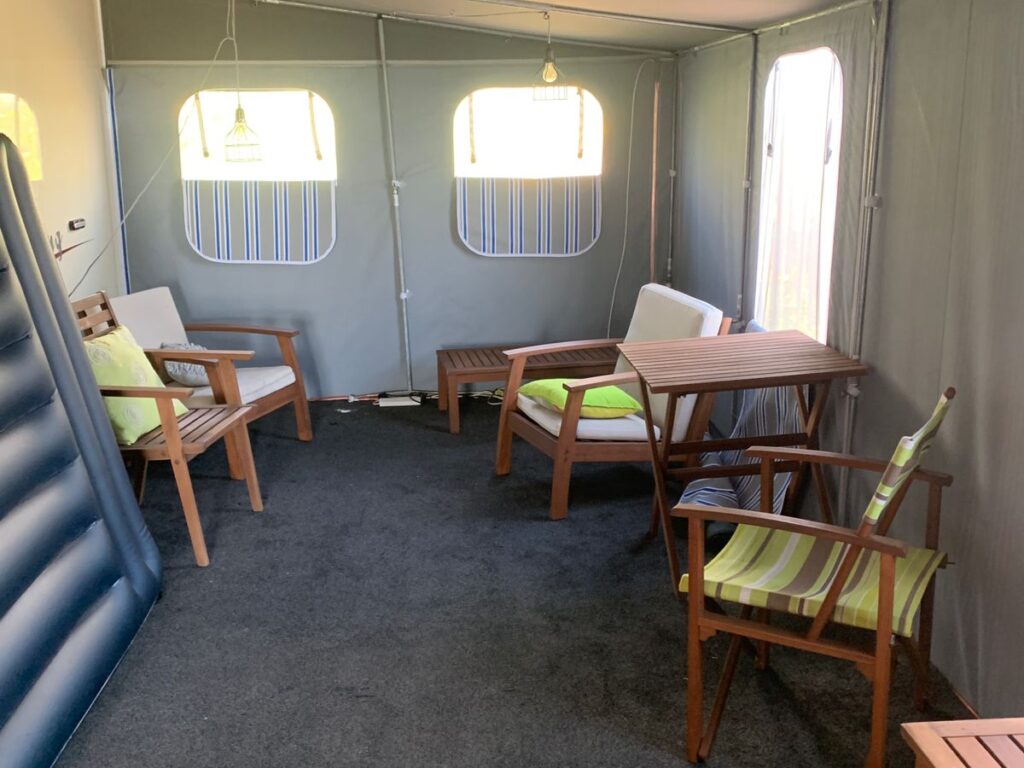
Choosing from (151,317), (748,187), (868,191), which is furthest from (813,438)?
(151,317)

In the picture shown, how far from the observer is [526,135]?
5086mm

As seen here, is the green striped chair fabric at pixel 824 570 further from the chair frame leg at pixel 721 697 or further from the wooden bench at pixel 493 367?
the wooden bench at pixel 493 367

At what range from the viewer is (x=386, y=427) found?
4.84 m

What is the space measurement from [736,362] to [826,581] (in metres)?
0.92

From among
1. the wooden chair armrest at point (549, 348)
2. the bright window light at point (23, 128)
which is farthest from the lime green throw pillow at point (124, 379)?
the wooden chair armrest at point (549, 348)

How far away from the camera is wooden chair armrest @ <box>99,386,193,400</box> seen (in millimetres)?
3254

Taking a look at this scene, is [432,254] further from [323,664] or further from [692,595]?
[692,595]

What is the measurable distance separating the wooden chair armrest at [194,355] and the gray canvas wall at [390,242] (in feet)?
3.54

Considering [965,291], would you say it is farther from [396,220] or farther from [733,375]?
[396,220]

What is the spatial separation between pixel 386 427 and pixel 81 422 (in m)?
2.12

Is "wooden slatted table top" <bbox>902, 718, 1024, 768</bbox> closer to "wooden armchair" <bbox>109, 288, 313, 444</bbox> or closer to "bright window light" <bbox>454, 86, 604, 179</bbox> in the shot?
"wooden armchair" <bbox>109, 288, 313, 444</bbox>

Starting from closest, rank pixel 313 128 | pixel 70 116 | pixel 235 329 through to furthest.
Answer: pixel 70 116 < pixel 235 329 < pixel 313 128

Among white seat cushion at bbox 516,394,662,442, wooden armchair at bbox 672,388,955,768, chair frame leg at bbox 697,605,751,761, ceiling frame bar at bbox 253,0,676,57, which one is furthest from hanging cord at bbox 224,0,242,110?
chair frame leg at bbox 697,605,751,761

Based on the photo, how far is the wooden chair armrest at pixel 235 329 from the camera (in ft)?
15.0
